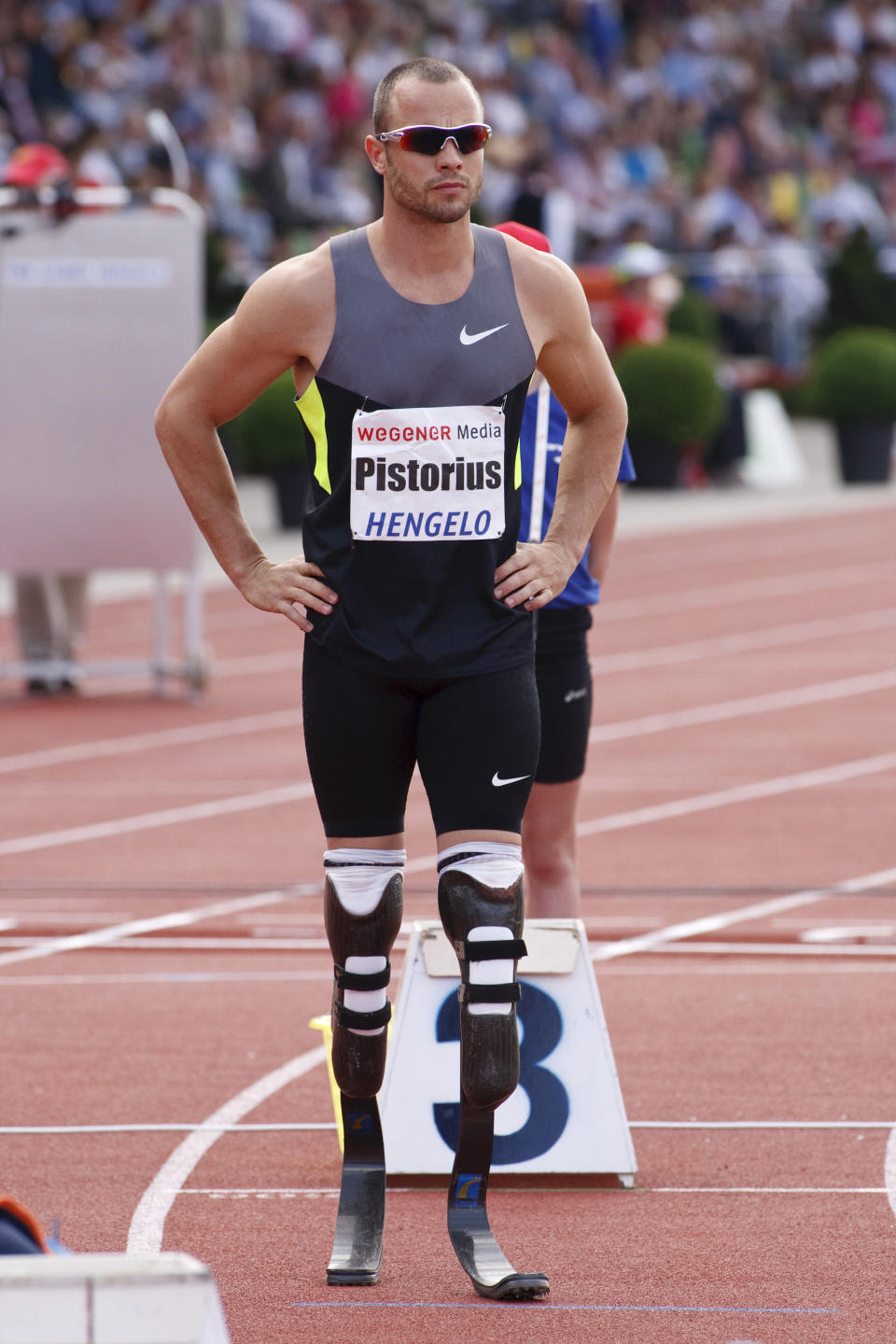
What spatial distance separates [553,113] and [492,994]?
26888 mm

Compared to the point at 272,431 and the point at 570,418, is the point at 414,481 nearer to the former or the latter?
the point at 570,418

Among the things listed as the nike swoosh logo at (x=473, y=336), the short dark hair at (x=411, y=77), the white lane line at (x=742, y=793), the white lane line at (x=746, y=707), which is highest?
the short dark hair at (x=411, y=77)

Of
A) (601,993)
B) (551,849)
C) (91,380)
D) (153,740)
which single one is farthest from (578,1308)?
(91,380)

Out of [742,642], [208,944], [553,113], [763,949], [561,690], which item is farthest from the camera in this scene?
[553,113]

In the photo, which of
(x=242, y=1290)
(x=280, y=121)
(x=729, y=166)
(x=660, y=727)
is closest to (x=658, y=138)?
(x=729, y=166)

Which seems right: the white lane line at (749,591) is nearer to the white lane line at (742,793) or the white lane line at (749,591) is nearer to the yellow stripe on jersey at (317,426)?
the white lane line at (742,793)

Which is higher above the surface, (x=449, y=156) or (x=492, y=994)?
(x=449, y=156)

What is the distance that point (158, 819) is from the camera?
9727mm

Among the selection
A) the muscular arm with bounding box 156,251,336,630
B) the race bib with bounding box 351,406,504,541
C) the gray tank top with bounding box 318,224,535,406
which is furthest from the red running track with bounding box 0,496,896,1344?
the gray tank top with bounding box 318,224,535,406

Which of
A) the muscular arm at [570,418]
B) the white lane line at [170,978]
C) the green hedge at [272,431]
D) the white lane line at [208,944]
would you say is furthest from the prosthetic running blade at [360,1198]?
the green hedge at [272,431]

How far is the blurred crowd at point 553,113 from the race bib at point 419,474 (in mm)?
13185

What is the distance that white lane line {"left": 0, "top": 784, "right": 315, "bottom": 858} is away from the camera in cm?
922

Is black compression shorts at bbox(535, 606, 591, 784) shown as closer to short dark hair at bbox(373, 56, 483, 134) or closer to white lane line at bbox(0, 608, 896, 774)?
short dark hair at bbox(373, 56, 483, 134)

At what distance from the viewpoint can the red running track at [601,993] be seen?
4.38 metres
